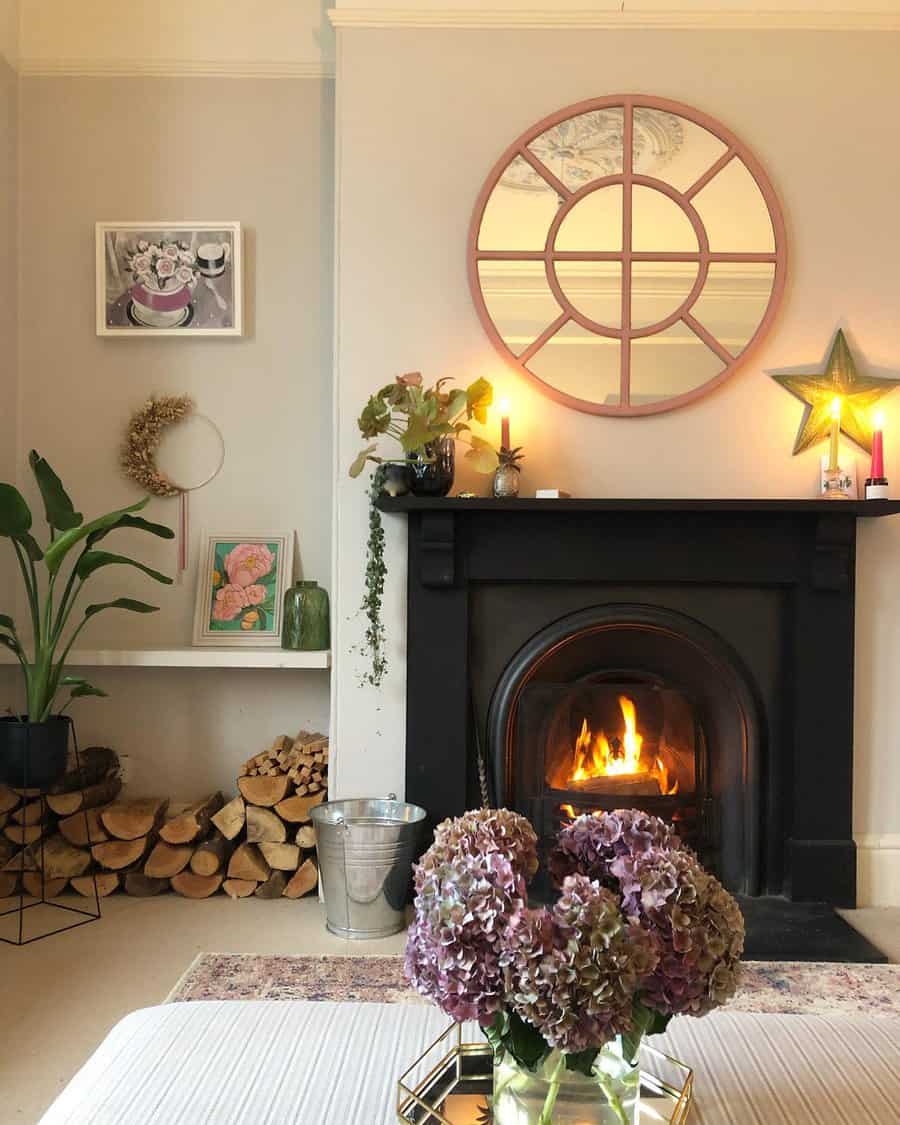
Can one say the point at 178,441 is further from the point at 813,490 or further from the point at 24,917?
the point at 813,490

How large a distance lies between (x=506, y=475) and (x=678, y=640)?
0.71m

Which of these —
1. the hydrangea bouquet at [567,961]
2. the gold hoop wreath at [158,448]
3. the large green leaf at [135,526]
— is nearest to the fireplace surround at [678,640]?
the large green leaf at [135,526]

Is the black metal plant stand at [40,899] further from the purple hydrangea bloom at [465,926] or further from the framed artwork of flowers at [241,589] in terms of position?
the purple hydrangea bloom at [465,926]

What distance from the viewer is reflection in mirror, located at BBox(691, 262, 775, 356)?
117 inches

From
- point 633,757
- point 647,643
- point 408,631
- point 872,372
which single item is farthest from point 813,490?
point 408,631

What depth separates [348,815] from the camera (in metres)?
2.92

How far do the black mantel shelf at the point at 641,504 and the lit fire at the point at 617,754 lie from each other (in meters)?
0.61

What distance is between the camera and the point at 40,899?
3.04 metres

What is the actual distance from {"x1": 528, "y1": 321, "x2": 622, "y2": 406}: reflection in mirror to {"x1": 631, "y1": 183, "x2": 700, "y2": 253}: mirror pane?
30 cm

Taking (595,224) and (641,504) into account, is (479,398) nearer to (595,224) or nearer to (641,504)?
(641,504)

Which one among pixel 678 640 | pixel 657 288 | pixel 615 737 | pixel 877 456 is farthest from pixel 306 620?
pixel 877 456

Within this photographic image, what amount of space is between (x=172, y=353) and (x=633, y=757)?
190 centimetres

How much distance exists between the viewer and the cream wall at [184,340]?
331 cm

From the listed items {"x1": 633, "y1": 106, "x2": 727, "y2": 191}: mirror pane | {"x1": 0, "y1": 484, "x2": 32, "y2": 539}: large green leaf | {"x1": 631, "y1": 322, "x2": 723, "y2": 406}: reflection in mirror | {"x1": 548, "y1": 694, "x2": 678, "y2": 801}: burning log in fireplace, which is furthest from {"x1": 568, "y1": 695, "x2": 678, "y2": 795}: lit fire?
{"x1": 0, "y1": 484, "x2": 32, "y2": 539}: large green leaf
